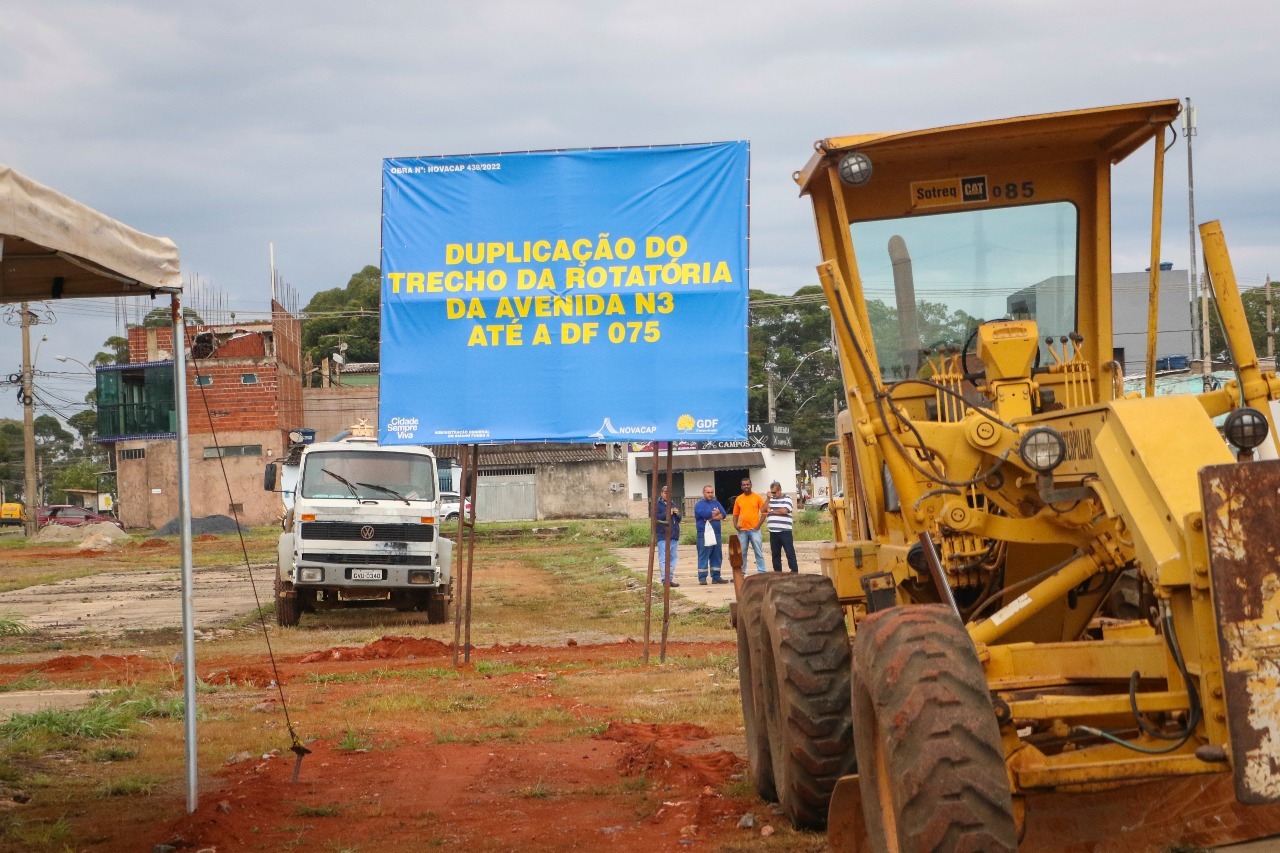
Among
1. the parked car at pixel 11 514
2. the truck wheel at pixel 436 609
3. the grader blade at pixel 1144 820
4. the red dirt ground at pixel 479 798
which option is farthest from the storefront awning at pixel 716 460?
the grader blade at pixel 1144 820

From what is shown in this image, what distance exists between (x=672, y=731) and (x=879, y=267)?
428 centimetres

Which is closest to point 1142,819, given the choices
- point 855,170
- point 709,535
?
point 855,170

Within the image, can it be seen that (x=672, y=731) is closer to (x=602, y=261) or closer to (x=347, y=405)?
(x=602, y=261)

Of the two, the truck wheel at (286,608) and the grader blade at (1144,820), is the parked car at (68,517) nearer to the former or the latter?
the truck wheel at (286,608)

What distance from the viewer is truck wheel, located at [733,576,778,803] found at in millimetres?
7289

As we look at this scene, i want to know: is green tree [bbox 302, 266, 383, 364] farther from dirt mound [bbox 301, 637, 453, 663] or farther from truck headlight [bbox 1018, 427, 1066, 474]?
truck headlight [bbox 1018, 427, 1066, 474]

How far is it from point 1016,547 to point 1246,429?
1256mm

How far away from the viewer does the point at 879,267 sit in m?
7.14

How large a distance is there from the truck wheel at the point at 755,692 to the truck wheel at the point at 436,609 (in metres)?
13.2

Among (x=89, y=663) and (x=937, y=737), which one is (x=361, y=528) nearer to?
(x=89, y=663)

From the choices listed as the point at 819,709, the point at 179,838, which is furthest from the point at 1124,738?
the point at 179,838

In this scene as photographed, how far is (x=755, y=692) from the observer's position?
A: 7.47 meters

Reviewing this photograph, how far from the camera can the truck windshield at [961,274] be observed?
709 cm

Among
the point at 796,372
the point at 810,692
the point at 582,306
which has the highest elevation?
the point at 796,372
